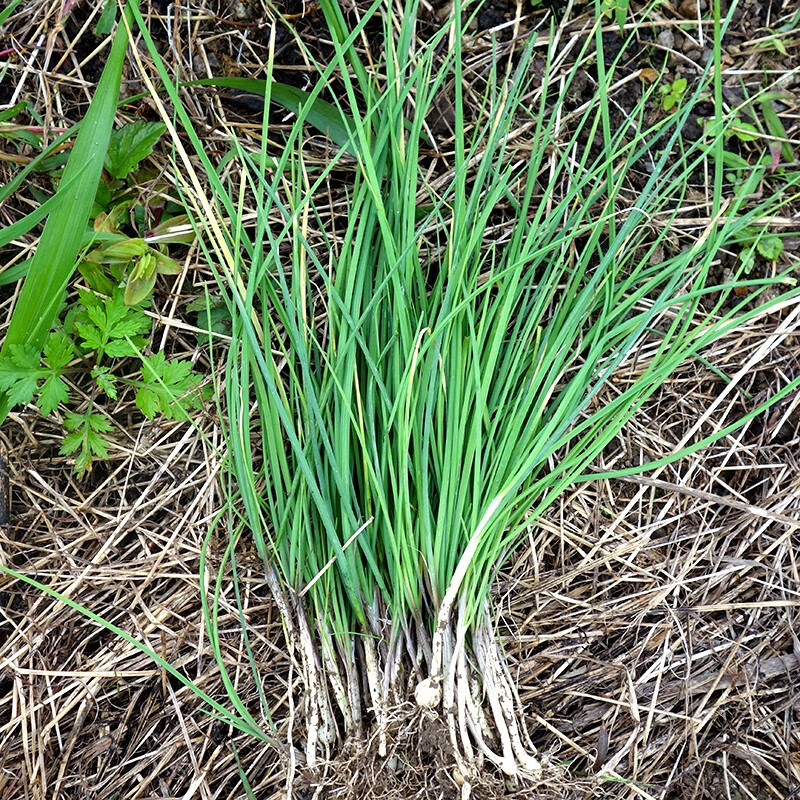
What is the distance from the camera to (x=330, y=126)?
1163 millimetres

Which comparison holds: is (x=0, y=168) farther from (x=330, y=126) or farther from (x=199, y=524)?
(x=199, y=524)

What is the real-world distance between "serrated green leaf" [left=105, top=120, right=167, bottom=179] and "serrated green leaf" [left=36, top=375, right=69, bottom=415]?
37cm

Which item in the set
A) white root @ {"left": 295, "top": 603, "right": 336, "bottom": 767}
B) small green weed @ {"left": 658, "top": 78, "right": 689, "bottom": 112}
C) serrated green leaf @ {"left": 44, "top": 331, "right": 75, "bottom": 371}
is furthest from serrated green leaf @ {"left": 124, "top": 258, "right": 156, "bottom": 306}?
small green weed @ {"left": 658, "top": 78, "right": 689, "bottom": 112}

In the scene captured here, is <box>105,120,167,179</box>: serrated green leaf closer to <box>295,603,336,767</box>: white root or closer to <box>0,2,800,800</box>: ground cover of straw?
<box>0,2,800,800</box>: ground cover of straw

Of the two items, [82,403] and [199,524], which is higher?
[82,403]

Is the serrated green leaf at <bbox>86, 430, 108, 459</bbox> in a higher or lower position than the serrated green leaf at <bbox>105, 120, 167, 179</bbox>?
lower

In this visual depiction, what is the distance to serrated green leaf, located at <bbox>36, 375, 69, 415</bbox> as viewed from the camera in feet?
3.63

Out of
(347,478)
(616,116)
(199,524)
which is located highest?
(616,116)

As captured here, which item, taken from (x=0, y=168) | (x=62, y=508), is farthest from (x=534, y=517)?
(x=0, y=168)

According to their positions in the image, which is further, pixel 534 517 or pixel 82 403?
pixel 82 403

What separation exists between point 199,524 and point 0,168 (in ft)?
2.47

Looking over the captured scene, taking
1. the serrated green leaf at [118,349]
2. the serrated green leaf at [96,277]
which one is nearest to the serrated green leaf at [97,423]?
the serrated green leaf at [118,349]

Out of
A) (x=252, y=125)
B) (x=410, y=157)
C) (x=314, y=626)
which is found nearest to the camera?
(x=410, y=157)

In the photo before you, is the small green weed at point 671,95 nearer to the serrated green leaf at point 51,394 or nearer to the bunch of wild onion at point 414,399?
the bunch of wild onion at point 414,399
